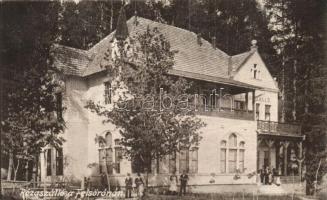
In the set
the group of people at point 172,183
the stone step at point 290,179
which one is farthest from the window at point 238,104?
the group of people at point 172,183

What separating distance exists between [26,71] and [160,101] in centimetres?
814

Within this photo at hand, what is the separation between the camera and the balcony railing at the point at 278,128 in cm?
3369

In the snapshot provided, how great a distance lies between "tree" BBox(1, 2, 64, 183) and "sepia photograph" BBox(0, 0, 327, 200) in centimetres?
4

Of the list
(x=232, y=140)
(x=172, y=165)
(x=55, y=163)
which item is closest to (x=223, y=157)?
(x=232, y=140)

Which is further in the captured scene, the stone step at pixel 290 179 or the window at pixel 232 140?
the stone step at pixel 290 179

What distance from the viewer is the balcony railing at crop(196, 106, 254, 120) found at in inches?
1164

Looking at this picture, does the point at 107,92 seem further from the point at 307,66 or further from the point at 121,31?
the point at 307,66

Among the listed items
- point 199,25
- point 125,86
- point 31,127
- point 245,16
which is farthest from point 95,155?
point 245,16

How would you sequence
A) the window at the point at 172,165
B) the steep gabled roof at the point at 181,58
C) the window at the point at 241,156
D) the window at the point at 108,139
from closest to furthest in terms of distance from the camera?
the window at the point at 172,165 → the window at the point at 108,139 → the steep gabled roof at the point at 181,58 → the window at the point at 241,156

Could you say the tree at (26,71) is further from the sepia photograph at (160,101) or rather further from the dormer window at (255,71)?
the dormer window at (255,71)

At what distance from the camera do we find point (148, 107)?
20969 mm

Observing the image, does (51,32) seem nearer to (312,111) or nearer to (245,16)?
(312,111)

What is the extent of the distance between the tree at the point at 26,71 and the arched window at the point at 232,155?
55.4ft

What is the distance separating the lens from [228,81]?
3058cm
